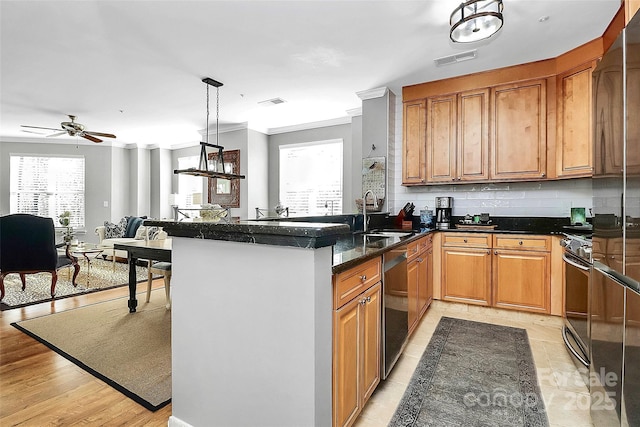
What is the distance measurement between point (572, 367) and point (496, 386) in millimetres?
727

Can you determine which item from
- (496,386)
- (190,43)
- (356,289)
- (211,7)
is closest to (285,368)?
(356,289)

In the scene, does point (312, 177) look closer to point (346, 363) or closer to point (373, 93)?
point (373, 93)

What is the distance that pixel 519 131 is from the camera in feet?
11.8

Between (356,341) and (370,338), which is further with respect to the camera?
(370,338)

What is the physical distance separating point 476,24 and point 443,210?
7.30ft

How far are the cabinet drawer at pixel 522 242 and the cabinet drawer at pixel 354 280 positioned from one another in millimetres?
2153

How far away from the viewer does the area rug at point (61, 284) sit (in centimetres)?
404

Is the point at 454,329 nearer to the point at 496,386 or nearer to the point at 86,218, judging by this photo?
the point at 496,386

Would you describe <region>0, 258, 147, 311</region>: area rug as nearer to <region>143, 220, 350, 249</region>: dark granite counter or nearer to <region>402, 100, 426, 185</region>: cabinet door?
<region>143, 220, 350, 249</region>: dark granite counter

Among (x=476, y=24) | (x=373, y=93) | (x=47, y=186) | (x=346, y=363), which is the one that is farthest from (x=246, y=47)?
(x=47, y=186)

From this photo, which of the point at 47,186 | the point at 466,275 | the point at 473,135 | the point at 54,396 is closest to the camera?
the point at 54,396

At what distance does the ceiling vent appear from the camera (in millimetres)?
3340

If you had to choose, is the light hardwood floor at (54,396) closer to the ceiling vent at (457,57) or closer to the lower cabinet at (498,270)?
the lower cabinet at (498,270)

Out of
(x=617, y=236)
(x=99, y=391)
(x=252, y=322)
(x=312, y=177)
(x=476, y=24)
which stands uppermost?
(x=476, y=24)
